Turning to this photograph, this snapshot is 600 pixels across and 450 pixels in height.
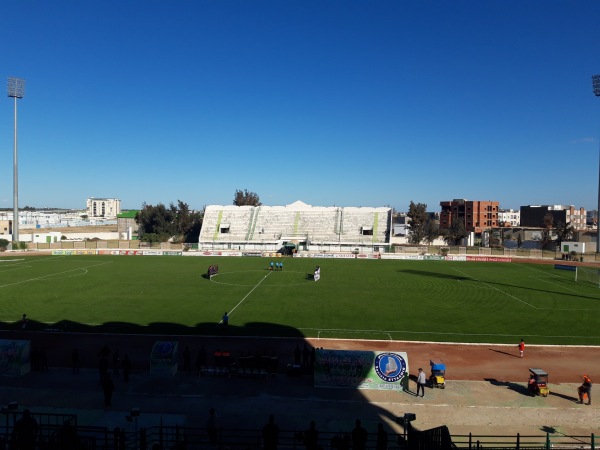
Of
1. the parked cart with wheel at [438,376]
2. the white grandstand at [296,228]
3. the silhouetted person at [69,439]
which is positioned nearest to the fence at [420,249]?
the white grandstand at [296,228]

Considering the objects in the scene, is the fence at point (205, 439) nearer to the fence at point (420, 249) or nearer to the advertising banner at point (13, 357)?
the advertising banner at point (13, 357)

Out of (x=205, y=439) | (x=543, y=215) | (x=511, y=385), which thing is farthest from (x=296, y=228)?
(x=543, y=215)

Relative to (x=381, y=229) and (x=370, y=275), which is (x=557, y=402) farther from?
(x=381, y=229)

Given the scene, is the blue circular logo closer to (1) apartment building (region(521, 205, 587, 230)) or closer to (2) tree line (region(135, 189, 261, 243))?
(2) tree line (region(135, 189, 261, 243))

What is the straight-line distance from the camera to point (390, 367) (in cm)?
1773

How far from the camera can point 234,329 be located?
26.0m

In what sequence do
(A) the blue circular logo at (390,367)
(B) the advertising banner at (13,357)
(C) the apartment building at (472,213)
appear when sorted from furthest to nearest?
(C) the apartment building at (472,213)
(B) the advertising banner at (13,357)
(A) the blue circular logo at (390,367)

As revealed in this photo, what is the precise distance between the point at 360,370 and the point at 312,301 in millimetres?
16751

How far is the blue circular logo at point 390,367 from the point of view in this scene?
17672mm

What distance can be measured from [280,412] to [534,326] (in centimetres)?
1964

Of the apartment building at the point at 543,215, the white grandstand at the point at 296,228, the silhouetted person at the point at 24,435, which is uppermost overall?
the apartment building at the point at 543,215

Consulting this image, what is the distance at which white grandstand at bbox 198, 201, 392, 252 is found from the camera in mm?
79688

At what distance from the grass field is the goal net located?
1.62 m

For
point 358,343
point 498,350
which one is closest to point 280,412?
point 358,343
